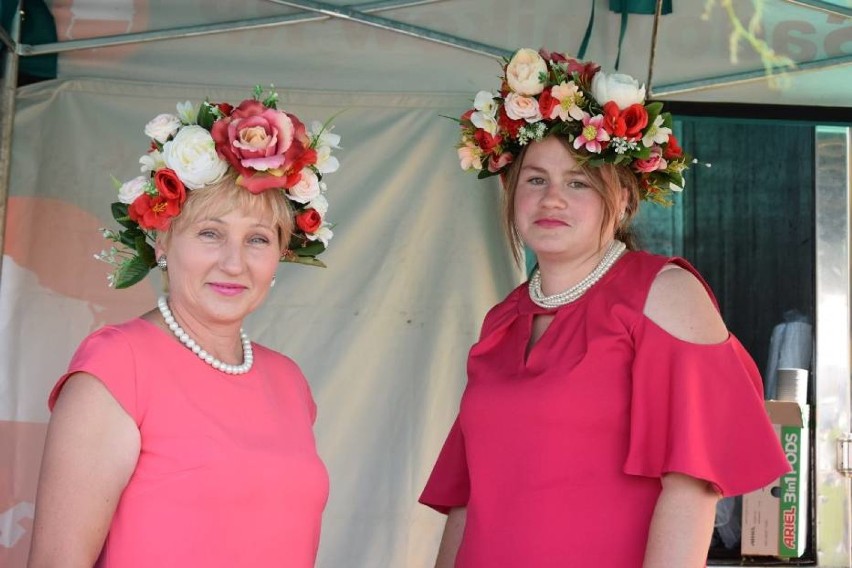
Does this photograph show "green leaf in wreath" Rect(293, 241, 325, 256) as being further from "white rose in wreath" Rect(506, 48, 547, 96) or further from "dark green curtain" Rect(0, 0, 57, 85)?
"dark green curtain" Rect(0, 0, 57, 85)

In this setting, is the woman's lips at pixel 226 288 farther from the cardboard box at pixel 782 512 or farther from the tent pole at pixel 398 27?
the cardboard box at pixel 782 512

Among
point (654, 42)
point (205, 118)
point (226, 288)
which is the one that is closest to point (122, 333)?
point (226, 288)

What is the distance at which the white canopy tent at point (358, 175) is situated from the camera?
12.0 feet

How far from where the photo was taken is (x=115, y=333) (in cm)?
228

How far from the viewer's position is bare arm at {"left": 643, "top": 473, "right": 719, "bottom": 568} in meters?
2.39

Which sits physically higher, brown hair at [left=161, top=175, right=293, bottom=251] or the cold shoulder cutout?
brown hair at [left=161, top=175, right=293, bottom=251]

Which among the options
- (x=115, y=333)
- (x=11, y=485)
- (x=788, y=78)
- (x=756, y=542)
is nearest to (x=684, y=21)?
(x=788, y=78)

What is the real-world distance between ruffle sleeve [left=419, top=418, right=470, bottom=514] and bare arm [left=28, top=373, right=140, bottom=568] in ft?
3.22

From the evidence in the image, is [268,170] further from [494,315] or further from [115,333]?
[494,315]

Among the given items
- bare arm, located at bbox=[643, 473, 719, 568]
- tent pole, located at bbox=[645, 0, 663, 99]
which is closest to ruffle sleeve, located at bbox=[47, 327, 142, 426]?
bare arm, located at bbox=[643, 473, 719, 568]

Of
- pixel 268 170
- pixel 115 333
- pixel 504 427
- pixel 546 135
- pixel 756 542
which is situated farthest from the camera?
pixel 756 542

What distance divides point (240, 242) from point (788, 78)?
2028 millimetres

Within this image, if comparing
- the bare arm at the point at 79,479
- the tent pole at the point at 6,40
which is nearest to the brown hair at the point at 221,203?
the bare arm at the point at 79,479

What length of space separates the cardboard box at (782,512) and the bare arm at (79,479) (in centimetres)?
263
